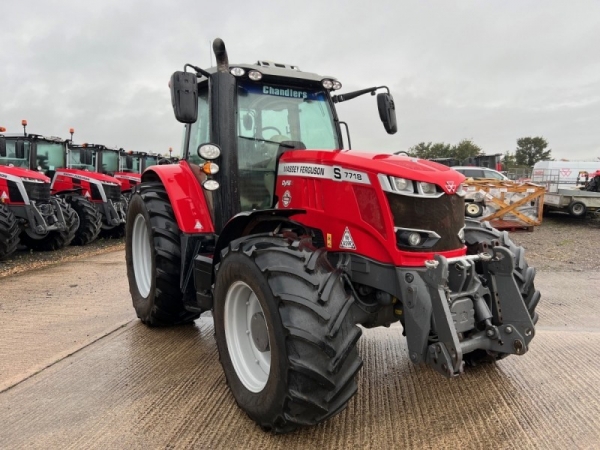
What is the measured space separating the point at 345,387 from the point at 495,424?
95 cm

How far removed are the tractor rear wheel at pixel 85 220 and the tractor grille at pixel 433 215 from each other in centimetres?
947

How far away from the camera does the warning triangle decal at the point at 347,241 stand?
2774 mm

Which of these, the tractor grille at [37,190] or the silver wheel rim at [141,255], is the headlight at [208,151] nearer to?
the silver wheel rim at [141,255]

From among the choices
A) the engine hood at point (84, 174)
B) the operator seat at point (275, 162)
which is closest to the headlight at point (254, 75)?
the operator seat at point (275, 162)

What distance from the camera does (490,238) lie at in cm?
326

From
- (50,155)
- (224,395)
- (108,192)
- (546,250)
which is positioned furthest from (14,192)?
(546,250)

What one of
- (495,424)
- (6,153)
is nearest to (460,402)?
(495,424)

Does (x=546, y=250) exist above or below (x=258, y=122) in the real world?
below

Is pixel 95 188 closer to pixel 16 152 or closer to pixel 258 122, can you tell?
pixel 16 152

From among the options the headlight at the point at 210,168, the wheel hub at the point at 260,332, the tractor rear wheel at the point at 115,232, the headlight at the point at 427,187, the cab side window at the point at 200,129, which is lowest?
the tractor rear wheel at the point at 115,232

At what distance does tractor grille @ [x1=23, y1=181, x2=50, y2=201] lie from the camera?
9148 mm

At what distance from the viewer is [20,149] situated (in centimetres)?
1014

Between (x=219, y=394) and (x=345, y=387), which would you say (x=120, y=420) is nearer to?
(x=219, y=394)

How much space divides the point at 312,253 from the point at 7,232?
722 centimetres
